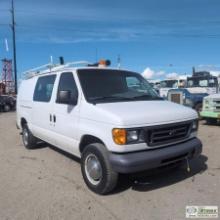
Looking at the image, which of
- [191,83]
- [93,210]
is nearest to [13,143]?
[93,210]

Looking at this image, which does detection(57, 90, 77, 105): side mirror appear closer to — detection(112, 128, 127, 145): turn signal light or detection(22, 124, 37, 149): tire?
detection(112, 128, 127, 145): turn signal light

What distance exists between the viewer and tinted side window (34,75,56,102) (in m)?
5.86

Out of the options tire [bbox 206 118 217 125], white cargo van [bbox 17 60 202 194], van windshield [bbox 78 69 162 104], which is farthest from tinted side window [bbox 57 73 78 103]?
tire [bbox 206 118 217 125]

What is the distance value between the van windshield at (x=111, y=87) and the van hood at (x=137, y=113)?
0.84 feet

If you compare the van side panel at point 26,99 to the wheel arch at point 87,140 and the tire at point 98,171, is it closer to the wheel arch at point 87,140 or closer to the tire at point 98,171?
the wheel arch at point 87,140

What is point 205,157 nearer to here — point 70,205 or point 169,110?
point 169,110

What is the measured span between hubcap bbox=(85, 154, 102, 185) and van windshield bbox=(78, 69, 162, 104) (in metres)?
0.95

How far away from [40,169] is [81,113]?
194 centimetres

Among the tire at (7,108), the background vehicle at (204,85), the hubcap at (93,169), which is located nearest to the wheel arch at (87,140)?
the hubcap at (93,169)

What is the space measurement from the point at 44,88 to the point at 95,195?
3.02 m

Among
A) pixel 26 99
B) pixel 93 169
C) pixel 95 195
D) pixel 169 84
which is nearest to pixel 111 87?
pixel 93 169

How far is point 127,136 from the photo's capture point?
3.84 meters

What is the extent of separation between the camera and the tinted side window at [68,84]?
4867 millimetres

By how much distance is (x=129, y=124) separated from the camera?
12.5ft
